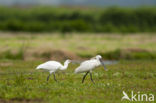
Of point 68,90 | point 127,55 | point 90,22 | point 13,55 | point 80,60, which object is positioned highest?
point 68,90

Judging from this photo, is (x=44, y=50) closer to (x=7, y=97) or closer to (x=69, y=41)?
(x=69, y=41)

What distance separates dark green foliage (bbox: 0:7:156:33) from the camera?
2547 inches

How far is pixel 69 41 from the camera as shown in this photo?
39.8m

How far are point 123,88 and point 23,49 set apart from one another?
1800 centimetres

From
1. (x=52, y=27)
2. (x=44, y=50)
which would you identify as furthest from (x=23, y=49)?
(x=52, y=27)

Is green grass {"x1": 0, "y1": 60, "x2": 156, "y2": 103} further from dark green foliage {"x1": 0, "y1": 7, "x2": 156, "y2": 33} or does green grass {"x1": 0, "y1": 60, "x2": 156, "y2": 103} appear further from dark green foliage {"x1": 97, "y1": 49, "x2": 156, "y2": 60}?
dark green foliage {"x1": 0, "y1": 7, "x2": 156, "y2": 33}

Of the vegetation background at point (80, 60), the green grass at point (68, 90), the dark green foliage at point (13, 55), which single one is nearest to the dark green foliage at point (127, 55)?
the vegetation background at point (80, 60)

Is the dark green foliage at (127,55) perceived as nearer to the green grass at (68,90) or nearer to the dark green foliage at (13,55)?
the dark green foliage at (13,55)

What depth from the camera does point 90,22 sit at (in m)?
82.4

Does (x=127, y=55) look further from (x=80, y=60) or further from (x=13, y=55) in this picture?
(x=13, y=55)

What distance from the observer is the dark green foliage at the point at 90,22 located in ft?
212

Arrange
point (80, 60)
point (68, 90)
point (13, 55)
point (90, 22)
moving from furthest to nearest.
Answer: point (90, 22)
point (13, 55)
point (80, 60)
point (68, 90)

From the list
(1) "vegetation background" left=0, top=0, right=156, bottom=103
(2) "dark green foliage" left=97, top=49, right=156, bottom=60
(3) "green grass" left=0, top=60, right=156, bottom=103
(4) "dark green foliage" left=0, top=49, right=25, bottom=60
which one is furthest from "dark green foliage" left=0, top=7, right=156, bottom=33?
(3) "green grass" left=0, top=60, right=156, bottom=103

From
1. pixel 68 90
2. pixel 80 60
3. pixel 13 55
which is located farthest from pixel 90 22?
pixel 68 90
